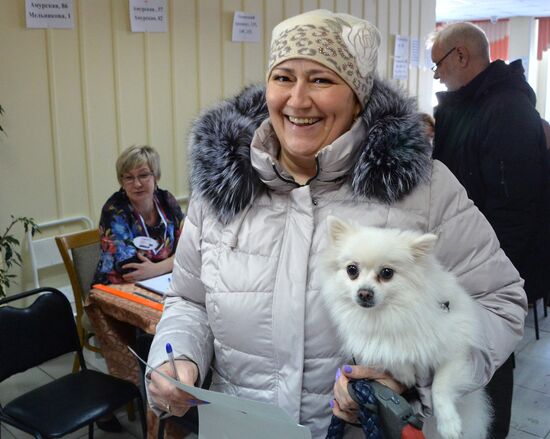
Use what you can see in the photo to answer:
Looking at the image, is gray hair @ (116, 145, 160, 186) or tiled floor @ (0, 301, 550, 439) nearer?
tiled floor @ (0, 301, 550, 439)

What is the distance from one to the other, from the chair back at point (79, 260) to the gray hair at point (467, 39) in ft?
7.70

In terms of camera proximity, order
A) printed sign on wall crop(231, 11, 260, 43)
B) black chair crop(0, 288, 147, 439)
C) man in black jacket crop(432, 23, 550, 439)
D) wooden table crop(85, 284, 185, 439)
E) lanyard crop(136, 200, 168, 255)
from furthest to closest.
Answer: printed sign on wall crop(231, 11, 260, 43) < lanyard crop(136, 200, 168, 255) < man in black jacket crop(432, 23, 550, 439) < wooden table crop(85, 284, 185, 439) < black chair crop(0, 288, 147, 439)

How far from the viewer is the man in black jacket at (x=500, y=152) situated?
242 cm

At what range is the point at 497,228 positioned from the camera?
2.47 meters

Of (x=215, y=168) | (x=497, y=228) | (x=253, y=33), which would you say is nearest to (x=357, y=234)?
(x=215, y=168)

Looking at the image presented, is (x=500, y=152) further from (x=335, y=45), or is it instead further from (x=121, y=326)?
(x=121, y=326)

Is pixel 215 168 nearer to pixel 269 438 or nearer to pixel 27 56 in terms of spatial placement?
pixel 269 438

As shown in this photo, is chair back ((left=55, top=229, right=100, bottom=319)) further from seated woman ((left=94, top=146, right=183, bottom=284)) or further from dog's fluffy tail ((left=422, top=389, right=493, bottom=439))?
dog's fluffy tail ((left=422, top=389, right=493, bottom=439))

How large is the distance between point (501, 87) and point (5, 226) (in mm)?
2874

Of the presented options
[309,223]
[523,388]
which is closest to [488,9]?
[523,388]

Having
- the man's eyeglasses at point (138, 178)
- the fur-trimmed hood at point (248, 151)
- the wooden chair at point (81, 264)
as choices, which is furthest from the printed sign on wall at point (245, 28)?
the fur-trimmed hood at point (248, 151)

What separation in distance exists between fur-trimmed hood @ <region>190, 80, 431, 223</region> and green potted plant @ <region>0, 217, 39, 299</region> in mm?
2163

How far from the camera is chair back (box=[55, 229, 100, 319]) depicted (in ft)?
9.88

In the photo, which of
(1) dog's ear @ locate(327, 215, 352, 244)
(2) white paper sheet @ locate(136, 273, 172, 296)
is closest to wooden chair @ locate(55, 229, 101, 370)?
(2) white paper sheet @ locate(136, 273, 172, 296)
